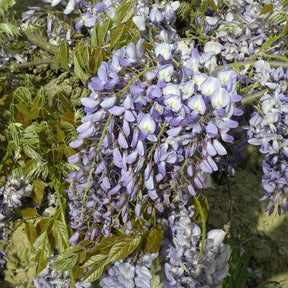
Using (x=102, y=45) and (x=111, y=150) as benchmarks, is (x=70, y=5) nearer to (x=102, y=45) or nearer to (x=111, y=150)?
(x=102, y=45)

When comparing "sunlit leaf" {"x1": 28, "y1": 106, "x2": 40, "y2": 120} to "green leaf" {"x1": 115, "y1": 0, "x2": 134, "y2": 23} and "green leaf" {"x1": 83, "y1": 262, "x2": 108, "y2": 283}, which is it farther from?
"green leaf" {"x1": 83, "y1": 262, "x2": 108, "y2": 283}

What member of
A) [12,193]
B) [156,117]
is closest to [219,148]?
[156,117]

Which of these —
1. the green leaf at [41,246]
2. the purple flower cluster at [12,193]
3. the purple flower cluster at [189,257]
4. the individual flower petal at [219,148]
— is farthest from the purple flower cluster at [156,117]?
the purple flower cluster at [12,193]

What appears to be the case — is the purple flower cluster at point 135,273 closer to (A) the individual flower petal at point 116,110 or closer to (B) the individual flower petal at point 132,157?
(B) the individual flower petal at point 132,157

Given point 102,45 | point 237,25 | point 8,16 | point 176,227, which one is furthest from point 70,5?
point 176,227

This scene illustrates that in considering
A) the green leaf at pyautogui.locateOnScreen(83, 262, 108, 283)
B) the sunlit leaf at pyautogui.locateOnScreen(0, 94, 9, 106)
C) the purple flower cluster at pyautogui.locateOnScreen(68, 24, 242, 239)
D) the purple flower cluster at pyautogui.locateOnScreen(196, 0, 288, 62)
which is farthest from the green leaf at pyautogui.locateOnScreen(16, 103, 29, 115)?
the purple flower cluster at pyautogui.locateOnScreen(196, 0, 288, 62)
